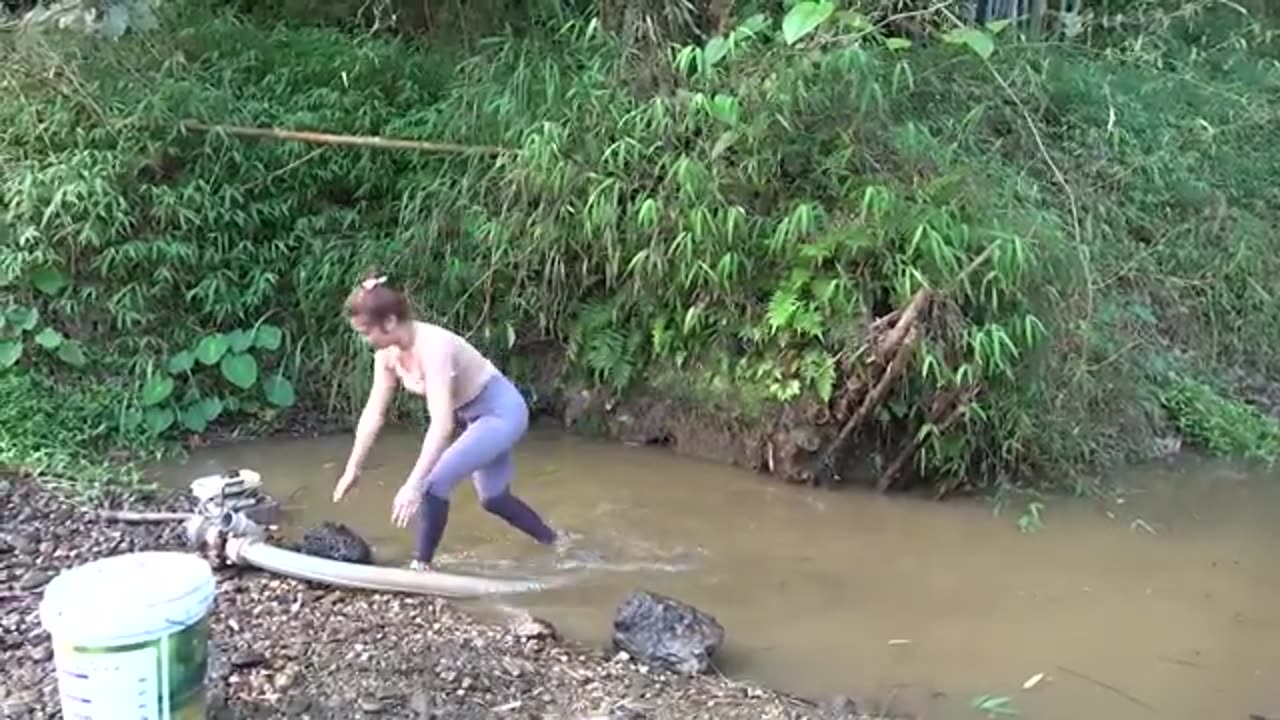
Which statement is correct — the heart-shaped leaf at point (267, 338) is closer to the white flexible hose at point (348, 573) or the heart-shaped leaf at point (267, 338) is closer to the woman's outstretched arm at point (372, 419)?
the white flexible hose at point (348, 573)

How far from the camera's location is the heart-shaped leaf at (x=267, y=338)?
22.5 ft

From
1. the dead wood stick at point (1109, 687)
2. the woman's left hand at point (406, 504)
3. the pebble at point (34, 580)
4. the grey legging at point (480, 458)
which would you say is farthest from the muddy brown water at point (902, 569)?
the pebble at point (34, 580)

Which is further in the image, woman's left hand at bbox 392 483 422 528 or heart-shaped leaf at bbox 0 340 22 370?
heart-shaped leaf at bbox 0 340 22 370

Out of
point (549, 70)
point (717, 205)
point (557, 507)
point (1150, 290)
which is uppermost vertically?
point (549, 70)

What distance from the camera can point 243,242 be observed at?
278 inches

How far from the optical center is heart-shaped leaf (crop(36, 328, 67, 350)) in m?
6.45

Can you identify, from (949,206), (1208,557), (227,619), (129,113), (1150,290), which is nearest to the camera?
(227,619)

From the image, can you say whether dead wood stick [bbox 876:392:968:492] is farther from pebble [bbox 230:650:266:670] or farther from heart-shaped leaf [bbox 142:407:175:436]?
heart-shaped leaf [bbox 142:407:175:436]

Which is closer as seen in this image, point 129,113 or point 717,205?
point 717,205

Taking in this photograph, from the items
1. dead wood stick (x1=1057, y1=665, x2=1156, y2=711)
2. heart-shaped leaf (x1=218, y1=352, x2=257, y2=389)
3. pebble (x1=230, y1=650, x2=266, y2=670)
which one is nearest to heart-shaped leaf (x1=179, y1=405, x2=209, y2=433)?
heart-shaped leaf (x1=218, y1=352, x2=257, y2=389)

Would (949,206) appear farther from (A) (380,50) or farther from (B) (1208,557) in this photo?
(A) (380,50)

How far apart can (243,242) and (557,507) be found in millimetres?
2507

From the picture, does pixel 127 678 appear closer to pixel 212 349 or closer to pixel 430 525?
pixel 430 525

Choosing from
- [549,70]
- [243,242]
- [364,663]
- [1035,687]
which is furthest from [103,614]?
[549,70]
